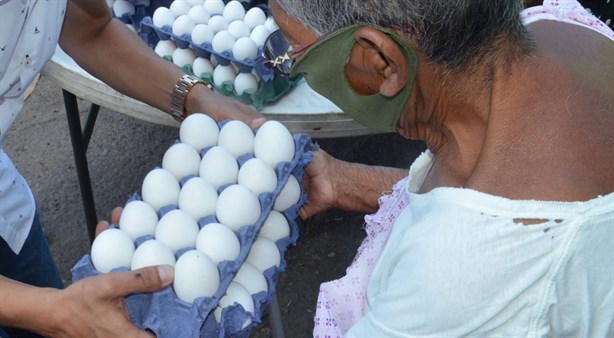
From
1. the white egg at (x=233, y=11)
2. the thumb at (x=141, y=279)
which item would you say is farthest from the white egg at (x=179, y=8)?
the thumb at (x=141, y=279)

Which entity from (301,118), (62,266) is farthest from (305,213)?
(62,266)

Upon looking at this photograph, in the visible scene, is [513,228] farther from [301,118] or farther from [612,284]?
[301,118]

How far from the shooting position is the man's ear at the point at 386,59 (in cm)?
99

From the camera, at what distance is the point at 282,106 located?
204 cm

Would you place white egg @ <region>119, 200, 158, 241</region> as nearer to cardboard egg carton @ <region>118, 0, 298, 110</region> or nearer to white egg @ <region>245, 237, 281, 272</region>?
white egg @ <region>245, 237, 281, 272</region>

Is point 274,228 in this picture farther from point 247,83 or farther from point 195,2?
point 195,2

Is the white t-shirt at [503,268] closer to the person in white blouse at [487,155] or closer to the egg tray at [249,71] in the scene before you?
the person in white blouse at [487,155]

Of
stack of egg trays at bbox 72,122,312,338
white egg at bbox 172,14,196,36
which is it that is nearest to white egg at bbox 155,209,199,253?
stack of egg trays at bbox 72,122,312,338

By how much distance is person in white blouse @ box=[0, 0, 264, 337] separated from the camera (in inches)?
49.6

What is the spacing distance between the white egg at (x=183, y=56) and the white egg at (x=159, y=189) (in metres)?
0.75

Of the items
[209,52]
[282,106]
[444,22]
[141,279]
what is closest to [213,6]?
[209,52]

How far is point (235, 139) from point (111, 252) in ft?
1.34

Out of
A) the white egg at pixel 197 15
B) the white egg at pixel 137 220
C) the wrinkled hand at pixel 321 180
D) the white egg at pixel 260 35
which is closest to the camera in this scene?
the white egg at pixel 137 220

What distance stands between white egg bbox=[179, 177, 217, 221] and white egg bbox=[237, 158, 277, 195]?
8 centimetres
